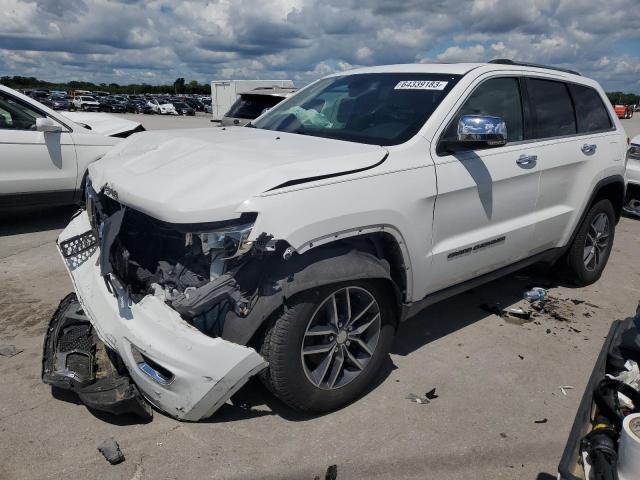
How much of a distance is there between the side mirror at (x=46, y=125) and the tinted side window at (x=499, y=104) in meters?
5.05

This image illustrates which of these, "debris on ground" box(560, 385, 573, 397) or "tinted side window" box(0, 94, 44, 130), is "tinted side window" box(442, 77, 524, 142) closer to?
"debris on ground" box(560, 385, 573, 397)

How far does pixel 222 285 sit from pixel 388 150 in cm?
128

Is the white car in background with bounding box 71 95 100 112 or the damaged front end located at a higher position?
the damaged front end

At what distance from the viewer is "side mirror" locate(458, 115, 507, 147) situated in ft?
10.3

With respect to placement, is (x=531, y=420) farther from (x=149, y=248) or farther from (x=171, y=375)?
(x=149, y=248)

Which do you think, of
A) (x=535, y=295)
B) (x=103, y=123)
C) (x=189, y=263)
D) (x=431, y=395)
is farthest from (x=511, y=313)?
(x=103, y=123)

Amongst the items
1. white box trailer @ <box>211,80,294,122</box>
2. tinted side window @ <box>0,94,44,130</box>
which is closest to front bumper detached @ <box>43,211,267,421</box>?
tinted side window @ <box>0,94,44,130</box>

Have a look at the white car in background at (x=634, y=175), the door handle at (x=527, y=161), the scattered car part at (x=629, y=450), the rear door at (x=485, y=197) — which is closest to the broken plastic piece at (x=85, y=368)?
the rear door at (x=485, y=197)

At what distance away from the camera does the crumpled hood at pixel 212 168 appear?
102 inches

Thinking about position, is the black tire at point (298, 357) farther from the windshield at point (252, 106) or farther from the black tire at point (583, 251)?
the windshield at point (252, 106)

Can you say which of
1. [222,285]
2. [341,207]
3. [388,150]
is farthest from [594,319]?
[222,285]

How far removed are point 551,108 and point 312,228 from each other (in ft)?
9.07

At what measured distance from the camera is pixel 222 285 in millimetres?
2535

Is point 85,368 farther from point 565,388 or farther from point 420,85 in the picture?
point 565,388
